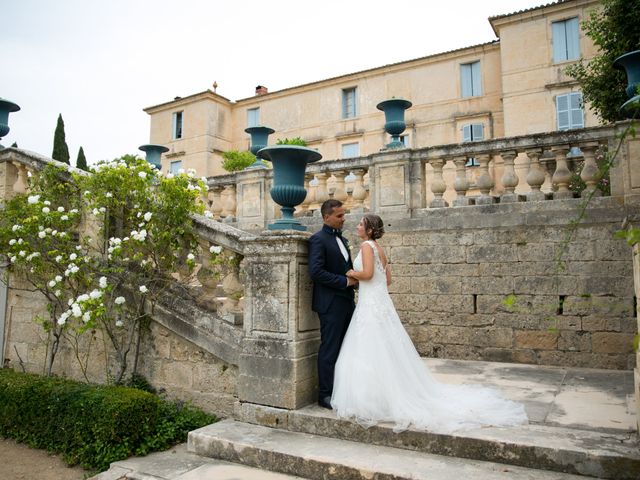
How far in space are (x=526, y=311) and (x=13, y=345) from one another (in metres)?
6.63

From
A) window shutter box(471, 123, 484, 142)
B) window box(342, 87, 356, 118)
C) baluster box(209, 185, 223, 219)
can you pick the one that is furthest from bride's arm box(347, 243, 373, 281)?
window box(342, 87, 356, 118)

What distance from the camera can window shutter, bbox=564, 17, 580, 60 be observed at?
15531 mm

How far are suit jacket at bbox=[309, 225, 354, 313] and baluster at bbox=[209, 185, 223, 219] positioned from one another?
4.67m

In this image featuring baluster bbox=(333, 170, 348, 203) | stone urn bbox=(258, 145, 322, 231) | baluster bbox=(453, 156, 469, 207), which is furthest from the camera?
baluster bbox=(333, 170, 348, 203)

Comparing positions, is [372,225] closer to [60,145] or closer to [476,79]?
[476,79]

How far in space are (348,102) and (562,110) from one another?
867 cm

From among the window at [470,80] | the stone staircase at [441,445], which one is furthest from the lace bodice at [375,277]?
the window at [470,80]

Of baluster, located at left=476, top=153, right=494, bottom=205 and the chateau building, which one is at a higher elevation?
the chateau building

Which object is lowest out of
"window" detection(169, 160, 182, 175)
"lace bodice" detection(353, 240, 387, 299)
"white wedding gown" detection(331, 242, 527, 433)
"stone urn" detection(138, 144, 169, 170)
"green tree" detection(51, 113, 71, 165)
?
"white wedding gown" detection(331, 242, 527, 433)

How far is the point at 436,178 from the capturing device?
6.50 meters

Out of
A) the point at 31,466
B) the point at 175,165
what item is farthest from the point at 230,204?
the point at 175,165

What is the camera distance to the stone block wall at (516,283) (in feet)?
17.6

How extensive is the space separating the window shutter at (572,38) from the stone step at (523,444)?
16.2 meters

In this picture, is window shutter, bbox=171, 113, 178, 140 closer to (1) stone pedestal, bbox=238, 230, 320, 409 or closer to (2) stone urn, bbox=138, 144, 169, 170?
(2) stone urn, bbox=138, 144, 169, 170
